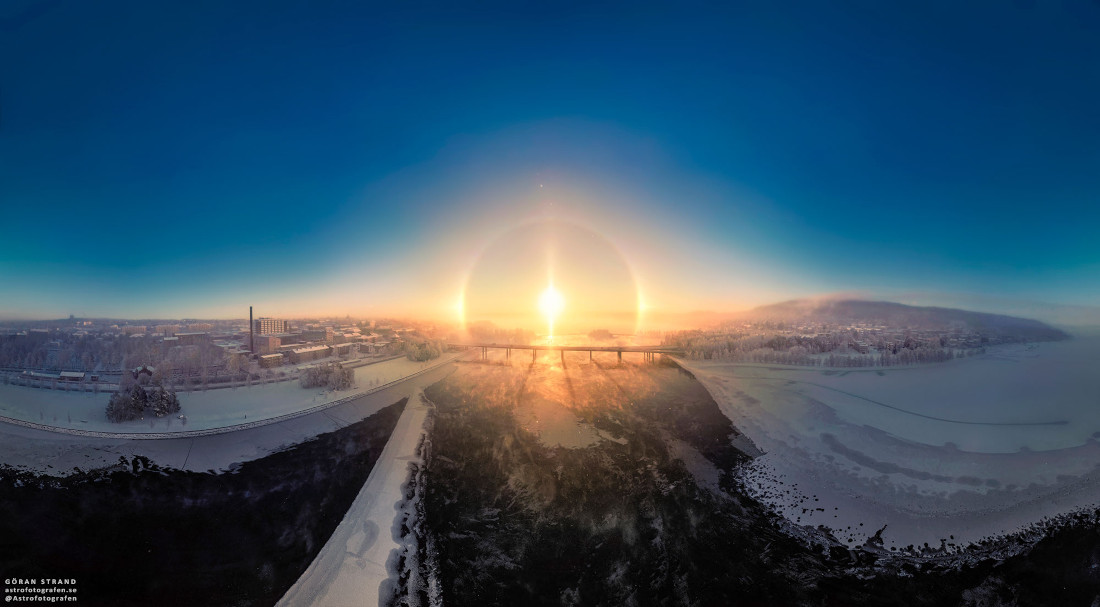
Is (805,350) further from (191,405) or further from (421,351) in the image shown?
(191,405)

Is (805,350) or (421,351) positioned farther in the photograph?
(805,350)

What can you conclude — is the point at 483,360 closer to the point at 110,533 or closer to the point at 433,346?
the point at 433,346

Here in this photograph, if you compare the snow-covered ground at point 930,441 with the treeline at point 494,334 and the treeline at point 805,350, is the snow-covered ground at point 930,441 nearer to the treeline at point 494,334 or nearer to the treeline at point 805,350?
the treeline at point 805,350

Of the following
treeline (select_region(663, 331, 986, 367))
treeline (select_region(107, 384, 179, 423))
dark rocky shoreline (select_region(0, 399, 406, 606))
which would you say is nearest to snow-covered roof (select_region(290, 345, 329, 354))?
treeline (select_region(107, 384, 179, 423))

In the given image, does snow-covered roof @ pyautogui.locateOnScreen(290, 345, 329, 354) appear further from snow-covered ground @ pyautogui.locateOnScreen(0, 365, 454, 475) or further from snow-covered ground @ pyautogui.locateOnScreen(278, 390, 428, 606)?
snow-covered ground @ pyautogui.locateOnScreen(278, 390, 428, 606)

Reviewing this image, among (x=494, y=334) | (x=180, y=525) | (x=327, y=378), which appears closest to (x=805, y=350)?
(x=494, y=334)

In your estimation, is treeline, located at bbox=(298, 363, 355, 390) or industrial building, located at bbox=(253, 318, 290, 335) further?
industrial building, located at bbox=(253, 318, 290, 335)
